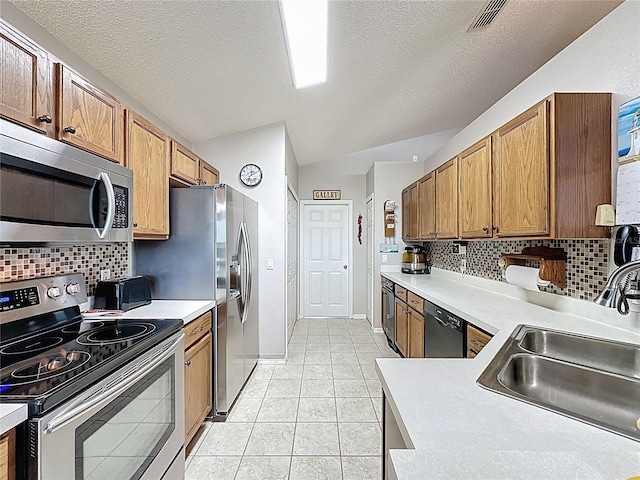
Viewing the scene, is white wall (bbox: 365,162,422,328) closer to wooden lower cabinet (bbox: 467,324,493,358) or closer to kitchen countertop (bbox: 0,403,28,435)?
wooden lower cabinet (bbox: 467,324,493,358)

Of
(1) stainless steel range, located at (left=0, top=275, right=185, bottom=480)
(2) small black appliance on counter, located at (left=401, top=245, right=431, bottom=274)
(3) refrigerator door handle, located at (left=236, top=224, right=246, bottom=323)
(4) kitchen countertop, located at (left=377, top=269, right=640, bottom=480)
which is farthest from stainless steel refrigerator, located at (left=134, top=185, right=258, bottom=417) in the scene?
(2) small black appliance on counter, located at (left=401, top=245, right=431, bottom=274)

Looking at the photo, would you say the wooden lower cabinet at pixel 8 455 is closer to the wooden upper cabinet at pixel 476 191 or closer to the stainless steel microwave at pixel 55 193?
the stainless steel microwave at pixel 55 193

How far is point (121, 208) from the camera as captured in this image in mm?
1757

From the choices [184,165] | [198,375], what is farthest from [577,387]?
[184,165]

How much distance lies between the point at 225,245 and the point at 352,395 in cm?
170

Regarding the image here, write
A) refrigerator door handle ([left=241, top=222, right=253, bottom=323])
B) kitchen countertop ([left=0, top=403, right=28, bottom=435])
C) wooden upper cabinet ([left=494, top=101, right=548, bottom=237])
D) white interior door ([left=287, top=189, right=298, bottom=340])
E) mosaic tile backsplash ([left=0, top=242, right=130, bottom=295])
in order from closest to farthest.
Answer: kitchen countertop ([left=0, top=403, right=28, bottom=435]) → mosaic tile backsplash ([left=0, top=242, right=130, bottom=295]) → wooden upper cabinet ([left=494, top=101, right=548, bottom=237]) → refrigerator door handle ([left=241, top=222, right=253, bottom=323]) → white interior door ([left=287, top=189, right=298, bottom=340])

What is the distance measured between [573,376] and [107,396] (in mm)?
1695

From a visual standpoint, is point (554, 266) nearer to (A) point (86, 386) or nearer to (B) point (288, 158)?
(A) point (86, 386)

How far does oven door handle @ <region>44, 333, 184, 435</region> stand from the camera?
98 centimetres

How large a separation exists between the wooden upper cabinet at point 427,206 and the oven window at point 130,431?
2924mm

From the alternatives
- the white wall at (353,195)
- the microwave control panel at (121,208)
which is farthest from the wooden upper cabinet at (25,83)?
the white wall at (353,195)

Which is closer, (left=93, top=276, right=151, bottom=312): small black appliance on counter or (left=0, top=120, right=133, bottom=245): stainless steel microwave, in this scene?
(left=0, top=120, right=133, bottom=245): stainless steel microwave

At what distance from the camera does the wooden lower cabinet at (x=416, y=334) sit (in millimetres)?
2988

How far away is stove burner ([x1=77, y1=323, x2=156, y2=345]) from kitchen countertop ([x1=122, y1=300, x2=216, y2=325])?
21 centimetres
